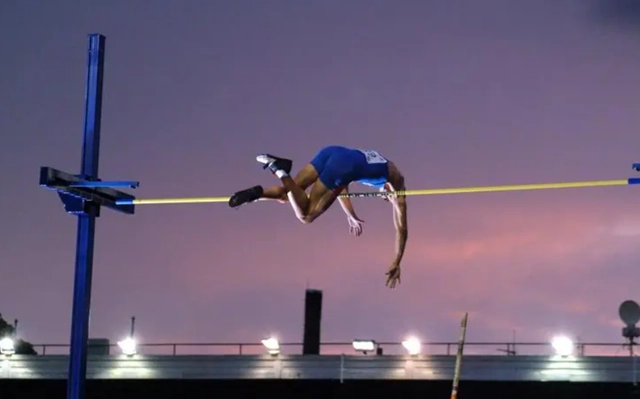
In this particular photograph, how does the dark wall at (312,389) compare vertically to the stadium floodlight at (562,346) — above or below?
below

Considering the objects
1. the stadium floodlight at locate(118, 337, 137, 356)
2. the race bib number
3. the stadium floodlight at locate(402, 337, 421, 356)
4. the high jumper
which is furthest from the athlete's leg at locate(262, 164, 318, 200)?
the stadium floodlight at locate(118, 337, 137, 356)

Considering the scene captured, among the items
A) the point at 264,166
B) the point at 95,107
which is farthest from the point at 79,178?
the point at 264,166

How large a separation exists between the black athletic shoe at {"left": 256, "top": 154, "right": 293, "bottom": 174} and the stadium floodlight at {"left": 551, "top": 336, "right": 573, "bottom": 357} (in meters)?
15.2

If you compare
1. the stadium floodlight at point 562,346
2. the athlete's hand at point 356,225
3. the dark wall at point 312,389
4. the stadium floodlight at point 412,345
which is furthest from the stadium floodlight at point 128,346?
the athlete's hand at point 356,225

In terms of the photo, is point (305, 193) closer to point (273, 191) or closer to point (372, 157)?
point (273, 191)

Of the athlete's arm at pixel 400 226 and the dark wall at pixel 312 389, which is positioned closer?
the athlete's arm at pixel 400 226

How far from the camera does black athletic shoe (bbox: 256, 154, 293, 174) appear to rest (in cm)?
1141

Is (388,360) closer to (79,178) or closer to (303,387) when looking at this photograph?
(303,387)

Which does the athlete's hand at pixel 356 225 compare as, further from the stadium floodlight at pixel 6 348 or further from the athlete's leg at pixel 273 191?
the stadium floodlight at pixel 6 348

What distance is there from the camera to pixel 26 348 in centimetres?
4912

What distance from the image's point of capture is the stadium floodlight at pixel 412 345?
86.8 feet

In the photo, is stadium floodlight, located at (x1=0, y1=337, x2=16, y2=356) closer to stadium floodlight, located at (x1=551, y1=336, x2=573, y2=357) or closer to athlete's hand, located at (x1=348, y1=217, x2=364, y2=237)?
stadium floodlight, located at (x1=551, y1=336, x2=573, y2=357)

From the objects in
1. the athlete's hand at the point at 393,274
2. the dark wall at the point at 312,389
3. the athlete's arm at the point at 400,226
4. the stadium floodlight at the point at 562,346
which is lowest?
the athlete's hand at the point at 393,274

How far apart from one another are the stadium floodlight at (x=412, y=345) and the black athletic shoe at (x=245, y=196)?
15526 millimetres
